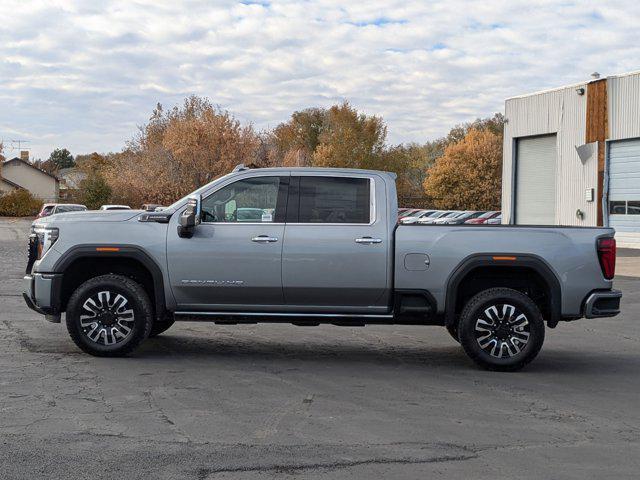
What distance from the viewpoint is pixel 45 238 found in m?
9.56

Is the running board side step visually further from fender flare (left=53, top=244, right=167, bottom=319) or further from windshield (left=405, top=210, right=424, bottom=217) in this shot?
windshield (left=405, top=210, right=424, bottom=217)

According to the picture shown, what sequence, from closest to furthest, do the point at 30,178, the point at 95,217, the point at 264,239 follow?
the point at 264,239
the point at 95,217
the point at 30,178

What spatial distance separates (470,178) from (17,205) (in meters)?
39.7

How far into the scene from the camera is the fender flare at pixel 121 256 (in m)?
9.34

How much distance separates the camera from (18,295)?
51.2 feet

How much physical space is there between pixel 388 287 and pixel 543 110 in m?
33.7

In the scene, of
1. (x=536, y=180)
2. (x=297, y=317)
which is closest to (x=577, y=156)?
(x=536, y=180)

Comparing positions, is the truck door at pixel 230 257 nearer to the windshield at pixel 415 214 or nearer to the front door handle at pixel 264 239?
the front door handle at pixel 264 239

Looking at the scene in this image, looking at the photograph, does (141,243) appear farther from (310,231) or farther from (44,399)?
(44,399)

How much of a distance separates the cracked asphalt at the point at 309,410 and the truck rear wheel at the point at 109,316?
19 centimetres

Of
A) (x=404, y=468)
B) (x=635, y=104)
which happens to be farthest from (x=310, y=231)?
(x=635, y=104)

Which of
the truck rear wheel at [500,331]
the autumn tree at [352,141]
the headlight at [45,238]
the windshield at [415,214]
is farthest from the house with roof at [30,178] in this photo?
the truck rear wheel at [500,331]

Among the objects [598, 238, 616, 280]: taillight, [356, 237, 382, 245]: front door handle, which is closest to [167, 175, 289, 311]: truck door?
[356, 237, 382, 245]: front door handle

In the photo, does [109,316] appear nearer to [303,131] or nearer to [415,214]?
[415,214]
